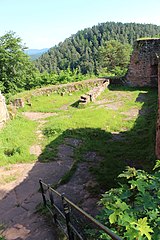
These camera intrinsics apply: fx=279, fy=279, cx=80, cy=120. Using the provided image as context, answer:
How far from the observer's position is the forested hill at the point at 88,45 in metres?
89.4

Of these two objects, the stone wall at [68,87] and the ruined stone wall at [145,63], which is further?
the ruined stone wall at [145,63]

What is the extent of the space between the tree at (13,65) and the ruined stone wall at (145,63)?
781cm

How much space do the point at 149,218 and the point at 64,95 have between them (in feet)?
48.8

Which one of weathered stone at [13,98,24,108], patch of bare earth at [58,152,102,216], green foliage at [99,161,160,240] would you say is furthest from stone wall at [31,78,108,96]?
green foliage at [99,161,160,240]

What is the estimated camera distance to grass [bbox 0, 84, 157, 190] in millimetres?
7652

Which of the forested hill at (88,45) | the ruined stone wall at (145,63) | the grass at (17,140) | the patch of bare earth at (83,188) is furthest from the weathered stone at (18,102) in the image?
the forested hill at (88,45)

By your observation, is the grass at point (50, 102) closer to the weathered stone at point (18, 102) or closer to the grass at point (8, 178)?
the weathered stone at point (18, 102)

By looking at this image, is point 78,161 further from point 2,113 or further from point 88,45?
point 88,45

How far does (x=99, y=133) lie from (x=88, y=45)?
306 feet

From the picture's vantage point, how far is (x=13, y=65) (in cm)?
2048

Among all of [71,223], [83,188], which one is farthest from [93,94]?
[71,223]

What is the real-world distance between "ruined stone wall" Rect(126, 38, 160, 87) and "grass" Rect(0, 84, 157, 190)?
233 centimetres

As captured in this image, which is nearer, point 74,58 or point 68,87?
point 68,87

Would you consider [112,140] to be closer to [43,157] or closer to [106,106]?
[43,157]
